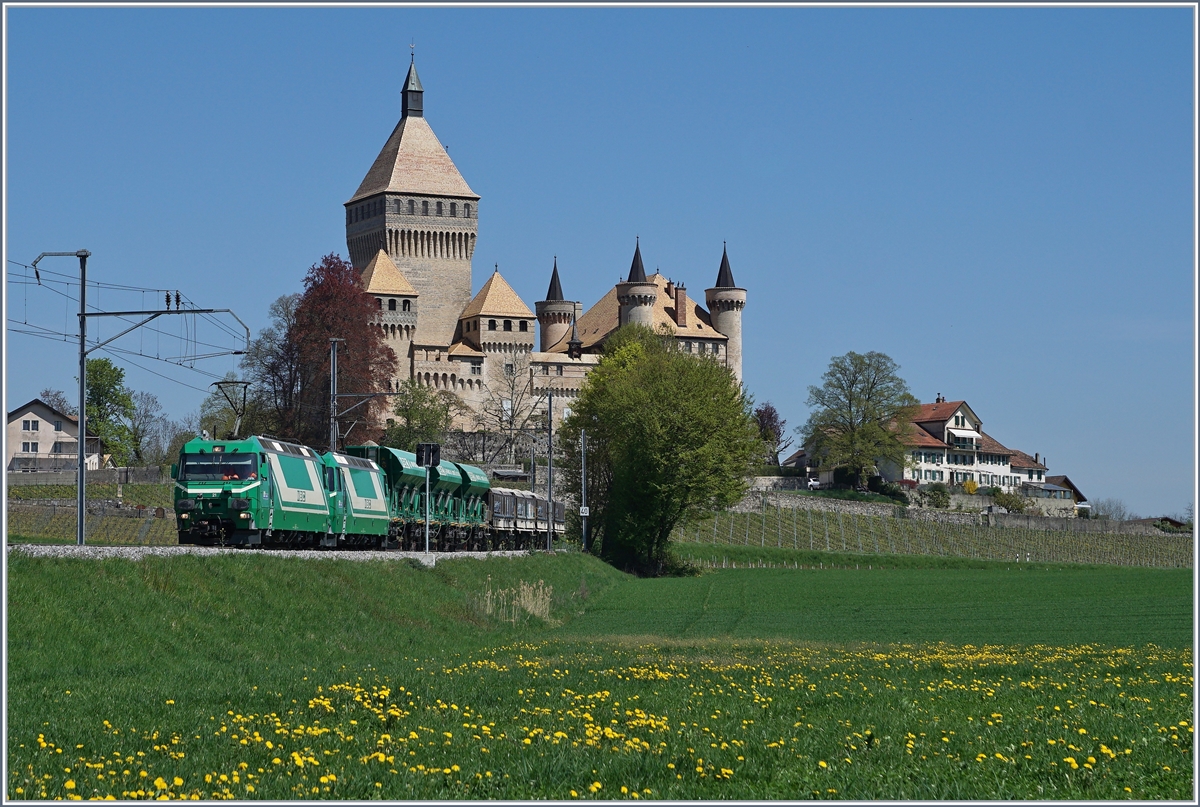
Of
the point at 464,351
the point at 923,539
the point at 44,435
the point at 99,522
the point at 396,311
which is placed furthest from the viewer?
the point at 464,351

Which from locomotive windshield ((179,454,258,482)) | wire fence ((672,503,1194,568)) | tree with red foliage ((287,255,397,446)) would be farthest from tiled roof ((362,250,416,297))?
locomotive windshield ((179,454,258,482))

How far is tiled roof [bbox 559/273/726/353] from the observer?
146375 millimetres

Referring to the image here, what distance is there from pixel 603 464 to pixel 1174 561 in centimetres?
4512

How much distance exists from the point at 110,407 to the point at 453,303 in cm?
3411

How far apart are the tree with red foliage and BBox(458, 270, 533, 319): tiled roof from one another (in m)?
42.1

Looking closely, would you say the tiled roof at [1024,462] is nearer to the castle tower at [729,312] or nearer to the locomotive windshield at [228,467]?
the castle tower at [729,312]

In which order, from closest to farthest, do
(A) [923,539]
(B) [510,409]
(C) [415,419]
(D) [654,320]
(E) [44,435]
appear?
(C) [415,419] < (A) [923,539] < (E) [44,435] < (B) [510,409] < (D) [654,320]

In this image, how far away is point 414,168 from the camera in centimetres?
14112

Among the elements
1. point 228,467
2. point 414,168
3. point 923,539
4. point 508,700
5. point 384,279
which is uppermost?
point 414,168

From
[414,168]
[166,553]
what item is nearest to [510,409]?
[414,168]

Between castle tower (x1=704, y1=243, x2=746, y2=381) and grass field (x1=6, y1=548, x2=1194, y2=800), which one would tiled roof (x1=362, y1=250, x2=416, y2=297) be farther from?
grass field (x1=6, y1=548, x2=1194, y2=800)

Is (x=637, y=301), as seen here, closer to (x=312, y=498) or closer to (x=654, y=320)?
(x=654, y=320)

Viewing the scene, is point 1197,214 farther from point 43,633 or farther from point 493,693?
point 43,633

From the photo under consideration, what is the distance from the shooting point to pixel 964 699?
16109 mm
